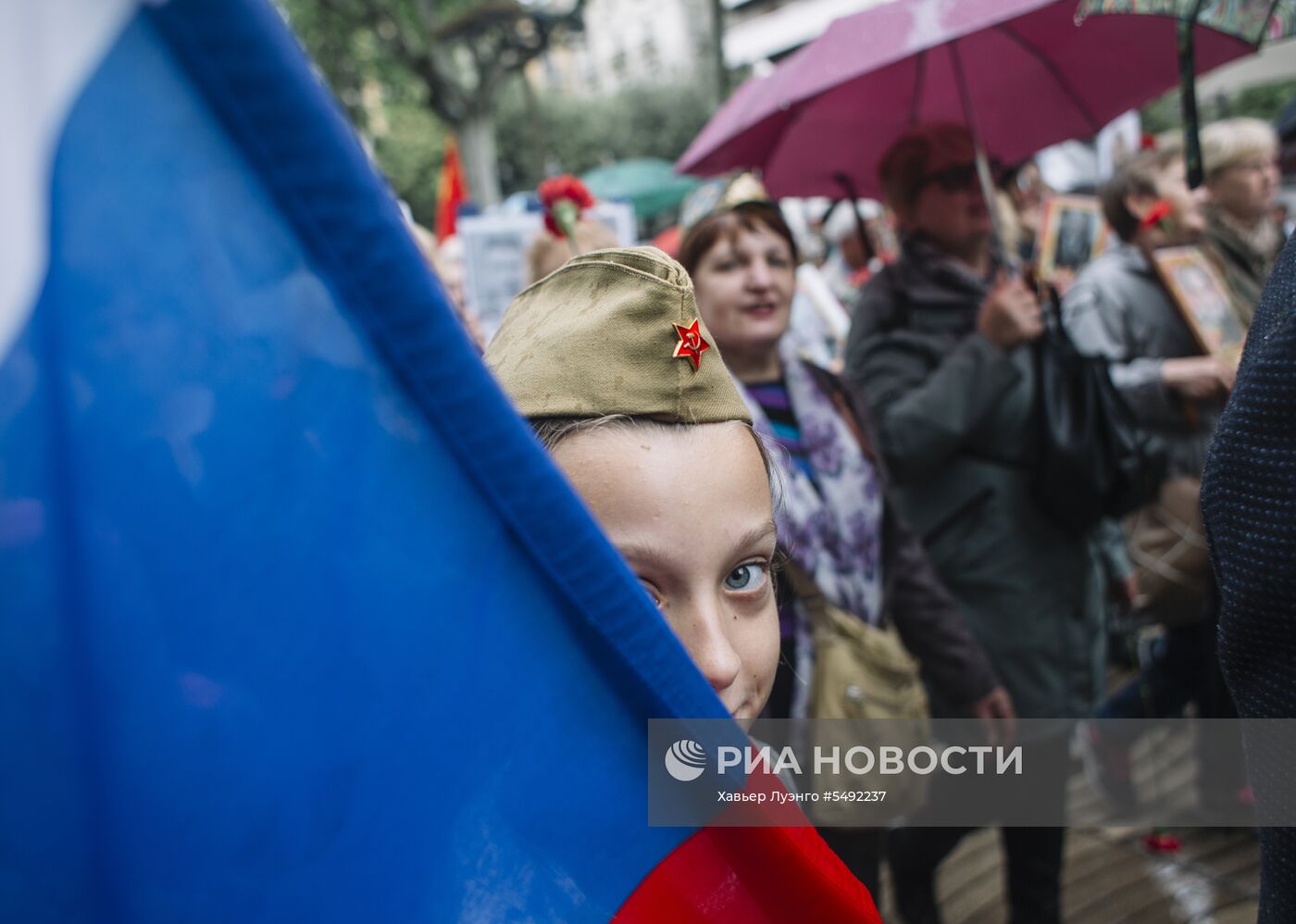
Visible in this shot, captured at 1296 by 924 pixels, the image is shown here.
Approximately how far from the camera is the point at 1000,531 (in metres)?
2.56

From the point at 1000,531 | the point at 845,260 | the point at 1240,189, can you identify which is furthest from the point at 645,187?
the point at 1000,531

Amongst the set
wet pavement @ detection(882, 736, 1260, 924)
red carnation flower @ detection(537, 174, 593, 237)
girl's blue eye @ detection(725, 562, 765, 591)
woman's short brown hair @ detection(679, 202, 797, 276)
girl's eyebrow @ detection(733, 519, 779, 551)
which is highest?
girl's eyebrow @ detection(733, 519, 779, 551)

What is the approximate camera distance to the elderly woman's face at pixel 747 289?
2.24m

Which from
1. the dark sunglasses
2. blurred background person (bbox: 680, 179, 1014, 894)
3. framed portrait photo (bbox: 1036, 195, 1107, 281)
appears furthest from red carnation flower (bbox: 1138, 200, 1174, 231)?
framed portrait photo (bbox: 1036, 195, 1107, 281)

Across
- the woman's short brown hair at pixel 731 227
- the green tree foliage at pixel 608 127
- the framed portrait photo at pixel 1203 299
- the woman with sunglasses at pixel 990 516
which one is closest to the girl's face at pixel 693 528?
the woman's short brown hair at pixel 731 227

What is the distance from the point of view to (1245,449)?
33.2 inches

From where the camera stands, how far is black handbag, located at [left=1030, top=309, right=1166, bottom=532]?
2.49 m

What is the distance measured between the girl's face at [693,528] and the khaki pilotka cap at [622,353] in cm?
3

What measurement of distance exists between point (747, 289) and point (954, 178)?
36.6 inches

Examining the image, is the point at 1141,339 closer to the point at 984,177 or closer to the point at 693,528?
the point at 984,177

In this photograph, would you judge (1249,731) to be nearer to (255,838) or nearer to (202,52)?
(255,838)

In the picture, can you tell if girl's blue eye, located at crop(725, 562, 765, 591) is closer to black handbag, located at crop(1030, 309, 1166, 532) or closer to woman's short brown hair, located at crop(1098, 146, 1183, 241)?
black handbag, located at crop(1030, 309, 1166, 532)

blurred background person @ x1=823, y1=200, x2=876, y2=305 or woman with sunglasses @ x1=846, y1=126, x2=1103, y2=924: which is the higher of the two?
woman with sunglasses @ x1=846, y1=126, x2=1103, y2=924

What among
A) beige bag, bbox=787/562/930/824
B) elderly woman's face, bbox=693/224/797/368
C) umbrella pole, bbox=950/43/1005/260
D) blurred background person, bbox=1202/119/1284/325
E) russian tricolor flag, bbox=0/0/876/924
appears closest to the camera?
russian tricolor flag, bbox=0/0/876/924
